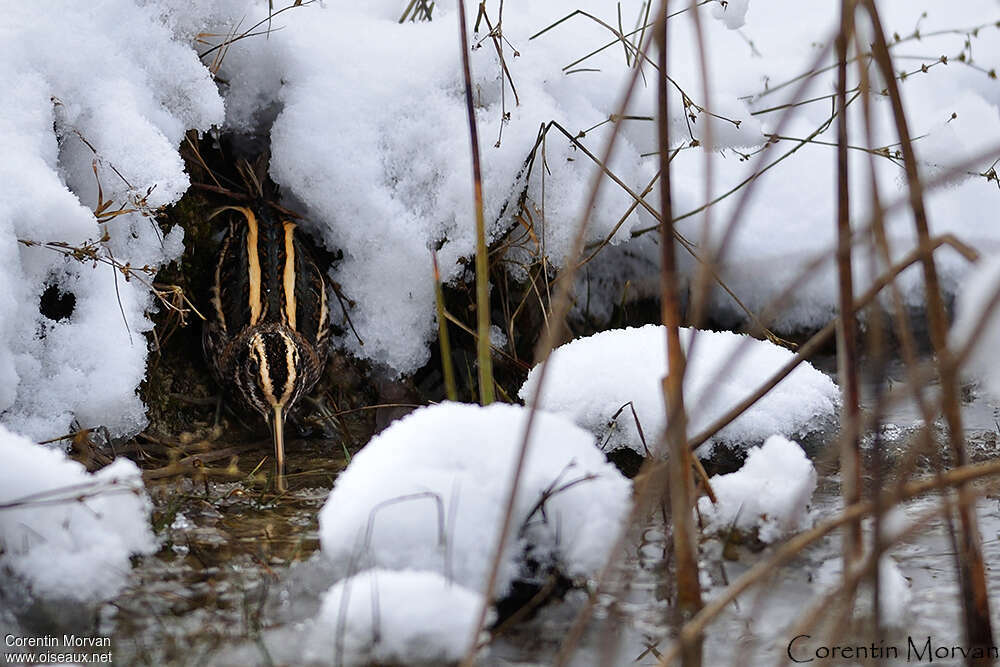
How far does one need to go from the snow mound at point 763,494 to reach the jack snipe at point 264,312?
1.46 meters

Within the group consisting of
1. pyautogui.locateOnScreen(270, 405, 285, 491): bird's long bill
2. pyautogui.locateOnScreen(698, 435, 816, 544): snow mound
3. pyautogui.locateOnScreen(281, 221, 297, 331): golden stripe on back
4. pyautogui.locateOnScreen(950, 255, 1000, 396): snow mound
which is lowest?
pyautogui.locateOnScreen(698, 435, 816, 544): snow mound

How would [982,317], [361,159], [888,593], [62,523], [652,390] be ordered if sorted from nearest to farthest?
[982,317]
[888,593]
[62,523]
[652,390]
[361,159]

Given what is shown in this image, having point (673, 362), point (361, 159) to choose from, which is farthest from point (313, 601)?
point (361, 159)

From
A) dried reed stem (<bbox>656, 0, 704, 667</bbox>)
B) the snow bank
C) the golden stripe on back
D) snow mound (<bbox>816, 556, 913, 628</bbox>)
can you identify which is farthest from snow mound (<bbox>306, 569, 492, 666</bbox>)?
the golden stripe on back

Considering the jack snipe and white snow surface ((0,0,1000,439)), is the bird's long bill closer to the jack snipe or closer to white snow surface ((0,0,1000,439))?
the jack snipe

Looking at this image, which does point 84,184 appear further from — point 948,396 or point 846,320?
point 948,396

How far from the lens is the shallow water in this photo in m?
1.84

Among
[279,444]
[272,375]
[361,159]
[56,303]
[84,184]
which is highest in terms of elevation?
[361,159]

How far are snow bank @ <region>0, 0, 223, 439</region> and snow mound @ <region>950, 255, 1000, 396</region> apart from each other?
2.15 m

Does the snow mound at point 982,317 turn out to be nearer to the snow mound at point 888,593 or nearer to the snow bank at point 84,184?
the snow mound at point 888,593

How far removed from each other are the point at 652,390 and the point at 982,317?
165cm

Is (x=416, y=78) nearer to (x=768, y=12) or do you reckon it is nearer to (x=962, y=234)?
(x=962, y=234)

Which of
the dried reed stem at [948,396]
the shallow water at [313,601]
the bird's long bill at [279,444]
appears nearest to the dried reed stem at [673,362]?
the shallow water at [313,601]

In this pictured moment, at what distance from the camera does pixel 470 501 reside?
74.7 inches
